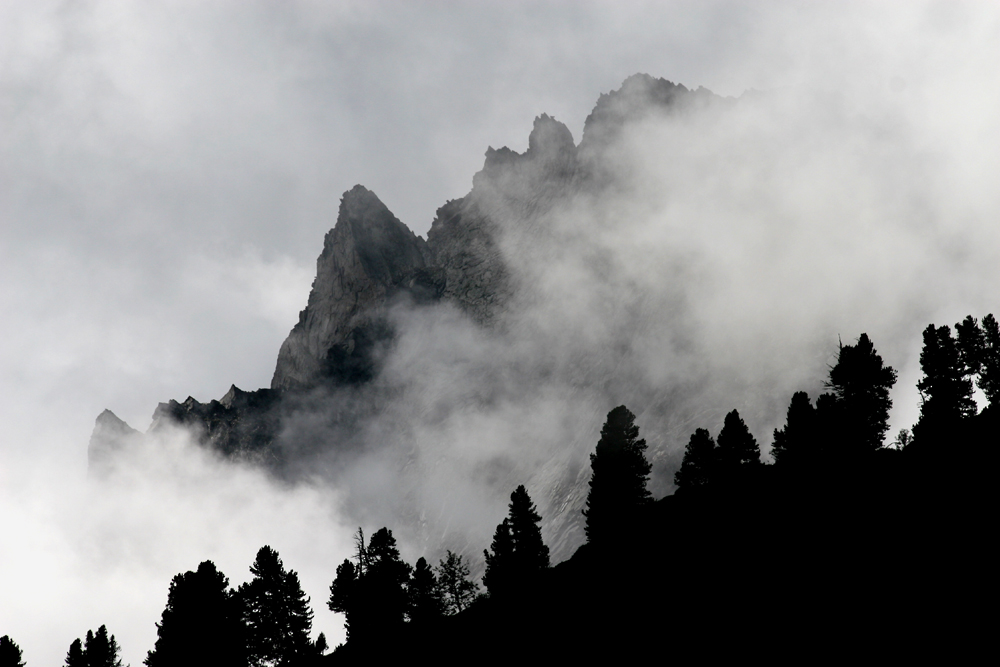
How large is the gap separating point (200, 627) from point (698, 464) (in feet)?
172

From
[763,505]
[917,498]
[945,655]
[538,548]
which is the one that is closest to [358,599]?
[538,548]

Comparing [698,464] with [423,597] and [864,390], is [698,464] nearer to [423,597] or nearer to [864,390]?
[864,390]

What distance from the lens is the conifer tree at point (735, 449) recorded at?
→ 269 feet

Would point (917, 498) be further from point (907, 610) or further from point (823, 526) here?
point (907, 610)

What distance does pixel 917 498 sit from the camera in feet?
157

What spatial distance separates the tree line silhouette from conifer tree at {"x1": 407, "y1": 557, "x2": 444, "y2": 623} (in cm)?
28

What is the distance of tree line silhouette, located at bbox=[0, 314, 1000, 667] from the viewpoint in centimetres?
3822

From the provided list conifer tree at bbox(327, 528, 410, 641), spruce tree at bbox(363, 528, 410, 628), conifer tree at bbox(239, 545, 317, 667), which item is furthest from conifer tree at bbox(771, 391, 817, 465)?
conifer tree at bbox(239, 545, 317, 667)

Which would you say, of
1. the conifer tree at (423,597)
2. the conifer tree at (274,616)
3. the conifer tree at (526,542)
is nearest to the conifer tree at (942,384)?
the conifer tree at (526,542)

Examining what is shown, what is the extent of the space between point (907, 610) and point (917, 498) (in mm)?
15566

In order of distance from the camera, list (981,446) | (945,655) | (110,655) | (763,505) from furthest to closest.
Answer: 1. (110,655)
2. (763,505)
3. (981,446)
4. (945,655)

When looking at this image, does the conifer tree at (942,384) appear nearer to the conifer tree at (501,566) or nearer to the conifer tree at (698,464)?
the conifer tree at (698,464)

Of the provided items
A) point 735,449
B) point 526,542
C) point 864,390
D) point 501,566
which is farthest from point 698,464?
point 501,566

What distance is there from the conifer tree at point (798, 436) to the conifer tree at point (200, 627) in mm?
52790
